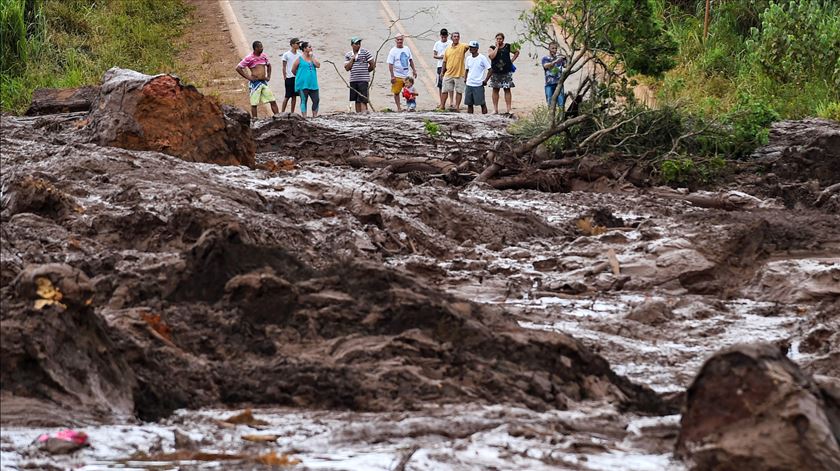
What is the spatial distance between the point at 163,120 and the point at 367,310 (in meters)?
5.28

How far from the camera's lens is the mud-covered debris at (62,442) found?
4629mm

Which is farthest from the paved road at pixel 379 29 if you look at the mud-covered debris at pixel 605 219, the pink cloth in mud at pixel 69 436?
the pink cloth in mud at pixel 69 436

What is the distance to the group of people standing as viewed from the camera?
1792 cm

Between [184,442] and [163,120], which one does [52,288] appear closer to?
[184,442]

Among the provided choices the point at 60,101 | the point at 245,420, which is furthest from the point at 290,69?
the point at 245,420

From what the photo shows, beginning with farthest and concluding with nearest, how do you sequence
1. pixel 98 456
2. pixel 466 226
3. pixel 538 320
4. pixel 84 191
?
pixel 466 226 → pixel 84 191 → pixel 538 320 → pixel 98 456

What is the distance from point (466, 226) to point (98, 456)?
19.6ft

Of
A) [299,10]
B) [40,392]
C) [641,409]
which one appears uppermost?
[299,10]

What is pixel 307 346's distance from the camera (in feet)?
19.7

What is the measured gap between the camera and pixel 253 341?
600 centimetres

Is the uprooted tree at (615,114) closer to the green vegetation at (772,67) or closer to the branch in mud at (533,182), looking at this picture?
the branch in mud at (533,182)

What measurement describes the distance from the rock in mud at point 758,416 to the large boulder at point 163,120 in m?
7.03

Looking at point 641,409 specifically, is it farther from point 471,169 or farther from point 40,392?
point 471,169

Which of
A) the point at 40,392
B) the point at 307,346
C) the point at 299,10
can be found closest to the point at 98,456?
the point at 40,392
